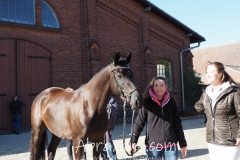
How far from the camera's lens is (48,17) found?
1287 cm

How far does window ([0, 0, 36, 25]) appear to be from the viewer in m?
11.7

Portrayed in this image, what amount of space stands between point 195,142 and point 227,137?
19.1ft

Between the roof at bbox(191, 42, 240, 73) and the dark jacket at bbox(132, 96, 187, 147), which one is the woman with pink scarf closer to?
the dark jacket at bbox(132, 96, 187, 147)

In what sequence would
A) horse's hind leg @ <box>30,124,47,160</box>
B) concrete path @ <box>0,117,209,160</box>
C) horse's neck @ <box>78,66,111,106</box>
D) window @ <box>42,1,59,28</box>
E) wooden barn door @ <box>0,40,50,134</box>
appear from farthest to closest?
window @ <box>42,1,59,28</box> < wooden barn door @ <box>0,40,50,134</box> < concrete path @ <box>0,117,209,160</box> < horse's hind leg @ <box>30,124,47,160</box> < horse's neck @ <box>78,66,111,106</box>

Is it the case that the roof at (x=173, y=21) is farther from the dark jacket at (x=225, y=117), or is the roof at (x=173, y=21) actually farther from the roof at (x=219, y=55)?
the roof at (x=219, y=55)

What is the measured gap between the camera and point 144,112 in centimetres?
356

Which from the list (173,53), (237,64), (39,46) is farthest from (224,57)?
(39,46)

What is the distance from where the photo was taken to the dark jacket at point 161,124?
11.1 feet

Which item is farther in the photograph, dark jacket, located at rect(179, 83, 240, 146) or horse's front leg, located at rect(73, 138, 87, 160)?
horse's front leg, located at rect(73, 138, 87, 160)

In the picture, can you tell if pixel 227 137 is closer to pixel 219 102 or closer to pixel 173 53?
pixel 219 102

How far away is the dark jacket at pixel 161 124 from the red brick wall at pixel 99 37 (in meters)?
9.56

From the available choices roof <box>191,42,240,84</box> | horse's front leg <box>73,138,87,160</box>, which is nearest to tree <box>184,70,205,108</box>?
horse's front leg <box>73,138,87,160</box>

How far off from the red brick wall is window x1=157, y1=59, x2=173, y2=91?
30 centimetres

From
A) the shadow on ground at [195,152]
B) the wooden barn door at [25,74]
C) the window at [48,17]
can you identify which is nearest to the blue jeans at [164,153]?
the shadow on ground at [195,152]
